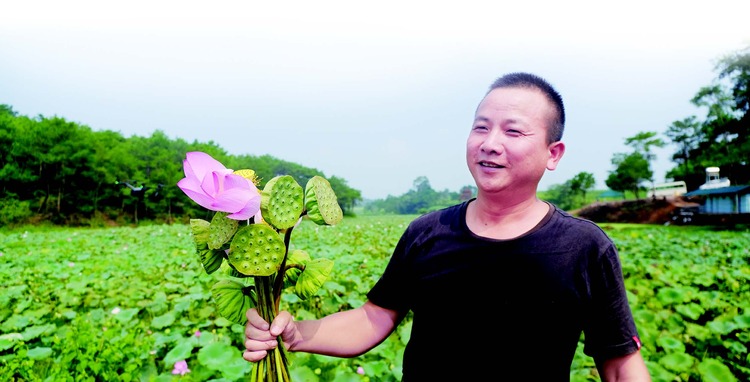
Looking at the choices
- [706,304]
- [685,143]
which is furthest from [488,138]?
[685,143]

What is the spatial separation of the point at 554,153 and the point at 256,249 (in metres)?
0.75

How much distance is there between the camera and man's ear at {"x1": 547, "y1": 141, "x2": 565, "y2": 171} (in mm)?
1079

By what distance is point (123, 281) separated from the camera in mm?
4297

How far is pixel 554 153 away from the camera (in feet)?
3.60

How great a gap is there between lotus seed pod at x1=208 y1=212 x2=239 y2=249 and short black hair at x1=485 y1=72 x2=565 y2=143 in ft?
2.23

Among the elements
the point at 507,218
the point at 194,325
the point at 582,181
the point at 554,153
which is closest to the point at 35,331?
the point at 194,325

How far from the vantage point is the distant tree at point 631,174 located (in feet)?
110

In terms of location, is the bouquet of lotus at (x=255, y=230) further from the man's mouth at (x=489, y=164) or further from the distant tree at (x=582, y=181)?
the distant tree at (x=582, y=181)

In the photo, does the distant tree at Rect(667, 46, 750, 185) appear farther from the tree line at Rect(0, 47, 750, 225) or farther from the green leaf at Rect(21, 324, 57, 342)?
the green leaf at Rect(21, 324, 57, 342)

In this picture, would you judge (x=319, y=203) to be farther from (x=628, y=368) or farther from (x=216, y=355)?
(x=216, y=355)

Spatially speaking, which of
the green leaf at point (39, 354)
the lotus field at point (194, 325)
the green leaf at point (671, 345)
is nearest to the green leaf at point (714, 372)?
the lotus field at point (194, 325)

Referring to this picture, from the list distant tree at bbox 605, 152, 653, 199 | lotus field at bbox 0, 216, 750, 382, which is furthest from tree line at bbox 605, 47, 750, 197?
lotus field at bbox 0, 216, 750, 382

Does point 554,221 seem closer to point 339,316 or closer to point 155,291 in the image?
point 339,316

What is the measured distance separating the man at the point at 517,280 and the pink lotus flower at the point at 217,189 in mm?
362
